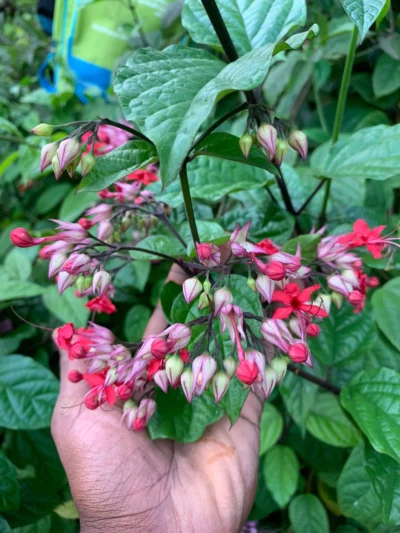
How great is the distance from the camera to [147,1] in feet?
5.96

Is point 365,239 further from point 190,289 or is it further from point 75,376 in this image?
point 75,376

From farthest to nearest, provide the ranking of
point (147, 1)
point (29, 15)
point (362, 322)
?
point (29, 15) < point (147, 1) < point (362, 322)

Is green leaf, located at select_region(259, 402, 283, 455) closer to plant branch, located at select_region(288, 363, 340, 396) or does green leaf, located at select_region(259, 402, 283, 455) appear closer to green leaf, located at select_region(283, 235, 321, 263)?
plant branch, located at select_region(288, 363, 340, 396)

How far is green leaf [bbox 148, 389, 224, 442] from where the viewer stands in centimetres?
79

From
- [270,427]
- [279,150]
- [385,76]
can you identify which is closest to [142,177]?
[279,150]

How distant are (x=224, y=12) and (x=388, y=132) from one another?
0.37 m

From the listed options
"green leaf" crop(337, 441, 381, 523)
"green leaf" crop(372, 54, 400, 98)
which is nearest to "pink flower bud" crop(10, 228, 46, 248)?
"green leaf" crop(337, 441, 381, 523)

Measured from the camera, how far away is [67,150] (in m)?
0.59

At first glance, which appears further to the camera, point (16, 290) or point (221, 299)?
point (16, 290)

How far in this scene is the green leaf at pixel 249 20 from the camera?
30.0 inches

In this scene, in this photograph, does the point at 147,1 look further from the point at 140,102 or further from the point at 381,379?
the point at 381,379

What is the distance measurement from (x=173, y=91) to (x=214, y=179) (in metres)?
0.42

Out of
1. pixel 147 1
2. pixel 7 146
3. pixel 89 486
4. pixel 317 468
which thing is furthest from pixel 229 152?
pixel 7 146

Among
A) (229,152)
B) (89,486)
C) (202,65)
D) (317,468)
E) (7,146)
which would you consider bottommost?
(317,468)
